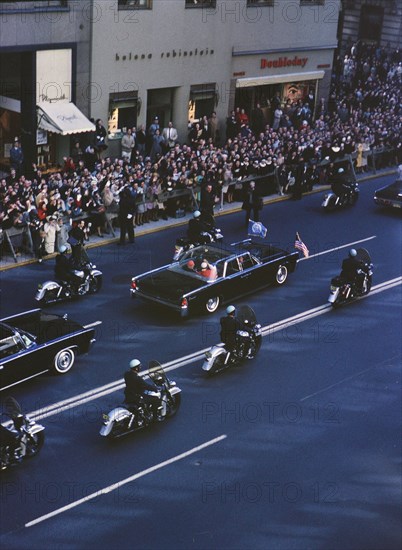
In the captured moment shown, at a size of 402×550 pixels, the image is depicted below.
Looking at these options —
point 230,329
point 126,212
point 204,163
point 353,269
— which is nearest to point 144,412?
point 230,329

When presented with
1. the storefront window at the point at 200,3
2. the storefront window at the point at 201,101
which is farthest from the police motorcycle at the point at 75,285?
the storefront window at the point at 200,3

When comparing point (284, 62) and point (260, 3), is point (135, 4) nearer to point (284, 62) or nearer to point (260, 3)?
point (260, 3)

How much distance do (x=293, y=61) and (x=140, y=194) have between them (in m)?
15.3

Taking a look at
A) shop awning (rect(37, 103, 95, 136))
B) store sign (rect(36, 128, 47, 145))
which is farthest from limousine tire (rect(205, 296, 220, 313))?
store sign (rect(36, 128, 47, 145))

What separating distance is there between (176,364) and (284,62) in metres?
23.6

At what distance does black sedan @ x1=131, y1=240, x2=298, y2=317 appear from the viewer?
23438 mm

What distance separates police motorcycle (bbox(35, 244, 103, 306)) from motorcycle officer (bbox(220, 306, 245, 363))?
4920 mm

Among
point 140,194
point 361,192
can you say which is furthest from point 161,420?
point 361,192

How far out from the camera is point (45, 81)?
109ft

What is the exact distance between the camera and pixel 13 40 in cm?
3125

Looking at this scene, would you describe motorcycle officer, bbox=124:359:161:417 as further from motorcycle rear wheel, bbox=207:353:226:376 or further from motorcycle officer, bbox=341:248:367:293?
motorcycle officer, bbox=341:248:367:293

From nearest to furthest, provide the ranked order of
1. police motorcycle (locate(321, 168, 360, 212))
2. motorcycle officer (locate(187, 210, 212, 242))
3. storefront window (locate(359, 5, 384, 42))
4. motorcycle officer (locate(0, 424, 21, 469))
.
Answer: motorcycle officer (locate(0, 424, 21, 469)) < motorcycle officer (locate(187, 210, 212, 242)) < police motorcycle (locate(321, 168, 360, 212)) < storefront window (locate(359, 5, 384, 42))

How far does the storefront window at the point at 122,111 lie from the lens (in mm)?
→ 35312

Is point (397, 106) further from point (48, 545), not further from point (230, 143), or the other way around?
point (48, 545)
